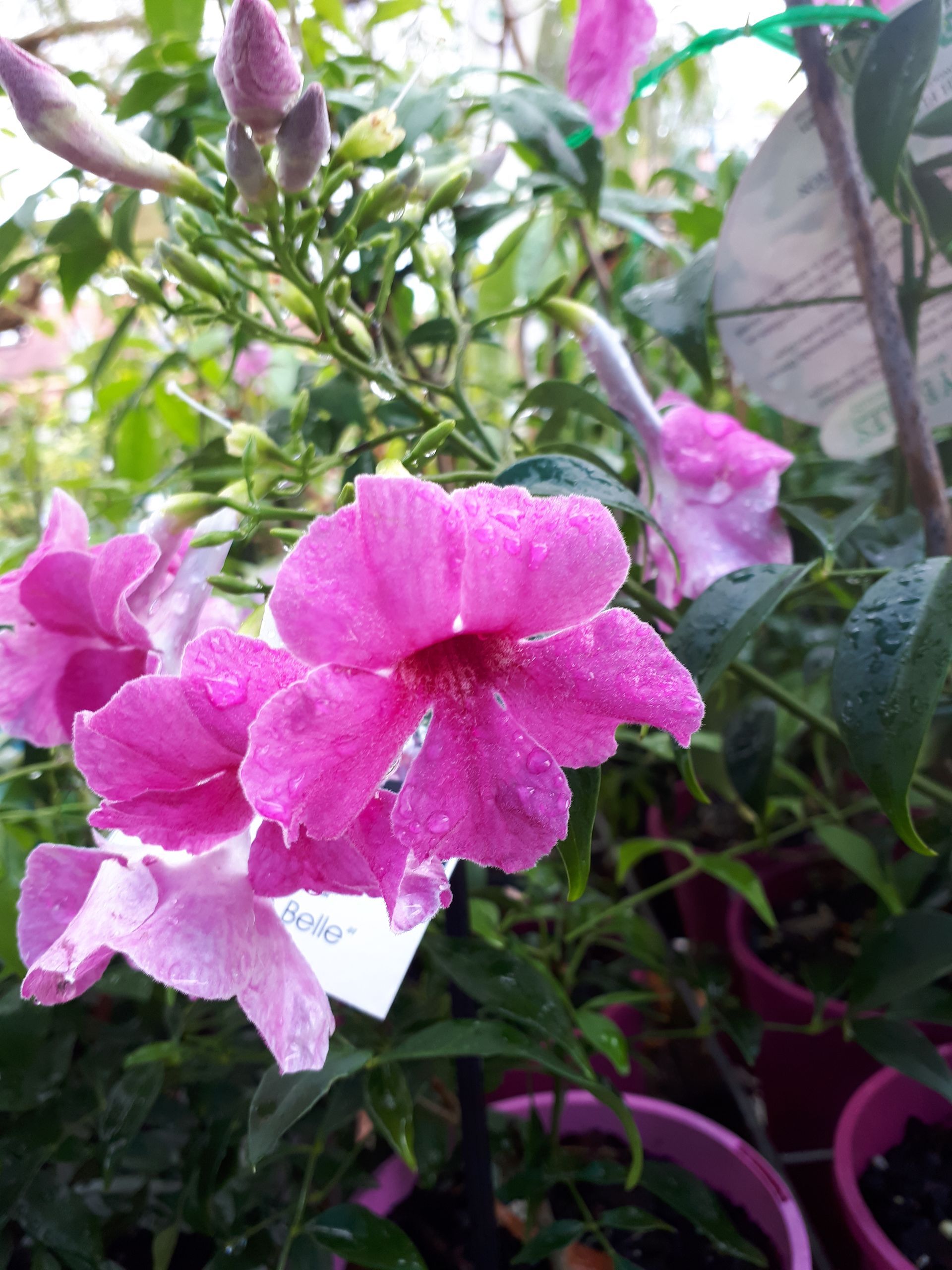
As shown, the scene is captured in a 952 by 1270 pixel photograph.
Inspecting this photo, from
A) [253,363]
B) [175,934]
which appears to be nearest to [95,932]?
[175,934]

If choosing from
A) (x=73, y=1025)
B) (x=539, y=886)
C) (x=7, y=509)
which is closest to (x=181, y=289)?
(x=73, y=1025)

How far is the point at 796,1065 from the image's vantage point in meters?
0.98

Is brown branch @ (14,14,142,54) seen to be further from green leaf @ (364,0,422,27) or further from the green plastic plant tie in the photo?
the green plastic plant tie

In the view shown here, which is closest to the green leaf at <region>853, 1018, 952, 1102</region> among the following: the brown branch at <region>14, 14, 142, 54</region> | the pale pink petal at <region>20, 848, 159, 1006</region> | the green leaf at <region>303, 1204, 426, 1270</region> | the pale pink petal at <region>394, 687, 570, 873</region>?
the green leaf at <region>303, 1204, 426, 1270</region>

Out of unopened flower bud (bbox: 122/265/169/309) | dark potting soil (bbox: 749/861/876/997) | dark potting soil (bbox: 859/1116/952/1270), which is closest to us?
unopened flower bud (bbox: 122/265/169/309)

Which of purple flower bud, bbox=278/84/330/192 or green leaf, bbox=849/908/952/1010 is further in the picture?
green leaf, bbox=849/908/952/1010

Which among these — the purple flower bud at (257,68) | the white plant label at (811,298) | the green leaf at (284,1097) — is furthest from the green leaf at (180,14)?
the green leaf at (284,1097)

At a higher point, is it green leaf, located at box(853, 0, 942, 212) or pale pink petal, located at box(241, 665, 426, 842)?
green leaf, located at box(853, 0, 942, 212)

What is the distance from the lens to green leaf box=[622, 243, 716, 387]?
69 centimetres

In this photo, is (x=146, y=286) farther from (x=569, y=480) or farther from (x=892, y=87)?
(x=892, y=87)

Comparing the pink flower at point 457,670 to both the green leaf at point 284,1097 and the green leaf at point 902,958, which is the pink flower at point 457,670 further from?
the green leaf at point 902,958

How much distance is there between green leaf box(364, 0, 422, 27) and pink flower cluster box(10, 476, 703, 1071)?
90 cm

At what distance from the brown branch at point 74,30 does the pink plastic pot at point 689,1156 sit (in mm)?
1536

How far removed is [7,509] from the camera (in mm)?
1914
